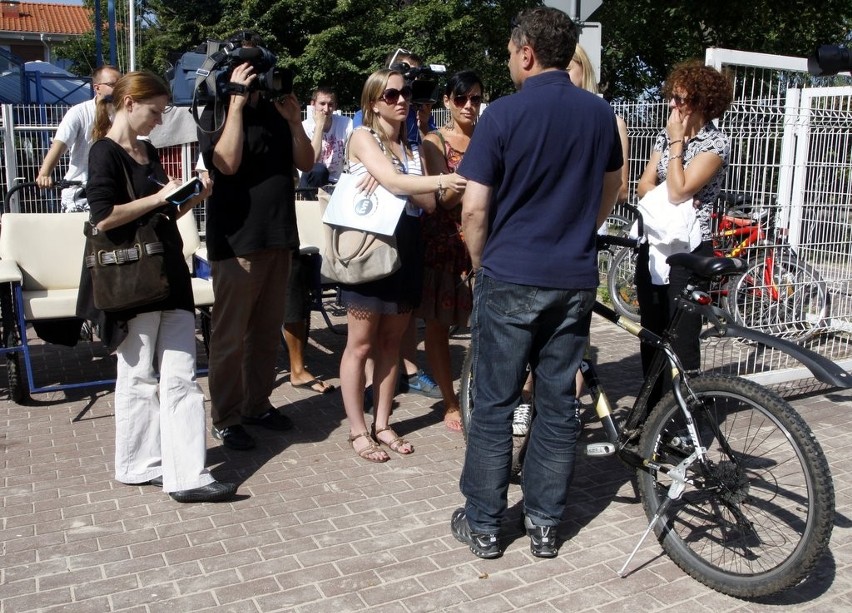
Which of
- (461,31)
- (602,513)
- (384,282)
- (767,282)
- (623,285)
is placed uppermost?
(461,31)

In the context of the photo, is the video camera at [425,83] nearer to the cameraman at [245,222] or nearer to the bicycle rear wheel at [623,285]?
the cameraman at [245,222]

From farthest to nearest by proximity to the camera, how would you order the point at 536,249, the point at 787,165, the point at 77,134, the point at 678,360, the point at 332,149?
the point at 332,149 → the point at 77,134 → the point at 787,165 → the point at 678,360 → the point at 536,249

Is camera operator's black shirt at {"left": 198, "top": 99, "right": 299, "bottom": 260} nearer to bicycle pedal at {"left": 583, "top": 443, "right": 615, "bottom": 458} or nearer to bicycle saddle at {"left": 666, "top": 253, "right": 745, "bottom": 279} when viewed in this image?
bicycle pedal at {"left": 583, "top": 443, "right": 615, "bottom": 458}

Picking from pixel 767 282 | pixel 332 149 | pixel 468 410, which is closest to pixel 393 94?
pixel 468 410

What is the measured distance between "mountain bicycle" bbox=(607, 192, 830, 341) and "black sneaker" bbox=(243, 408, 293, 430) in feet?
9.34

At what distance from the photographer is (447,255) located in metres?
4.83

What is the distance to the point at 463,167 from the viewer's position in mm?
3211

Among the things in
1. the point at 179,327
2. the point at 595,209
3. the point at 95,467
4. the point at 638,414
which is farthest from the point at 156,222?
the point at 638,414

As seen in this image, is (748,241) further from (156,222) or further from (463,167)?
(156,222)

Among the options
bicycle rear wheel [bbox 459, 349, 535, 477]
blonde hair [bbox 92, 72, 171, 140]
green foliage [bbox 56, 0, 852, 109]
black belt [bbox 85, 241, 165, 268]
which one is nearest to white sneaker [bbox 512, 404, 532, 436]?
bicycle rear wheel [bbox 459, 349, 535, 477]

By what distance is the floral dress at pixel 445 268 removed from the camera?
15.8 feet

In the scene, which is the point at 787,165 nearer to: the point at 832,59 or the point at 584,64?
the point at 832,59

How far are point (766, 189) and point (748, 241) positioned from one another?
1.31 feet

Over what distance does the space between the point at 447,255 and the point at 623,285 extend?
4.27 meters
